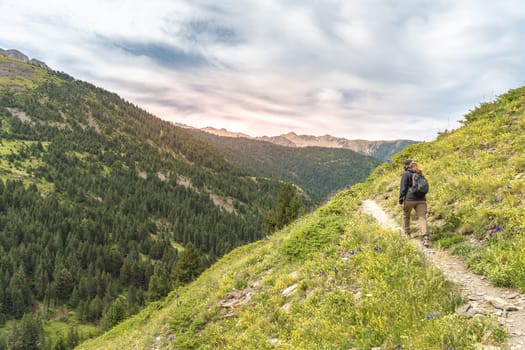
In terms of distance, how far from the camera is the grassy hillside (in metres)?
7.30

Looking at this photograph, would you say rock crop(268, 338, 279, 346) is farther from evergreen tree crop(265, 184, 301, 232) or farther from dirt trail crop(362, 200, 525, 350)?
evergreen tree crop(265, 184, 301, 232)

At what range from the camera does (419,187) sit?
10.4 meters

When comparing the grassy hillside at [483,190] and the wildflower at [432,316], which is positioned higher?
the grassy hillside at [483,190]

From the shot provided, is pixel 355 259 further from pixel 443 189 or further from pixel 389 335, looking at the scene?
pixel 443 189

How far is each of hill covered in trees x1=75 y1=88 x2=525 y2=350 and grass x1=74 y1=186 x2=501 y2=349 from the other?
3cm

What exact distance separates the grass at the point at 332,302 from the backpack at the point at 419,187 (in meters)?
1.97

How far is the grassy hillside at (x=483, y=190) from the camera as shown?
7.30 m

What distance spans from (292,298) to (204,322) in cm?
390

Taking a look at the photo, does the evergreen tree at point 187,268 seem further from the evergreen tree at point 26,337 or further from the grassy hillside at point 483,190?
the evergreen tree at point 26,337

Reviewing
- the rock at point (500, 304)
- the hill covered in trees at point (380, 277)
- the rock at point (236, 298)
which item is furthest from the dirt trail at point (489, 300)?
the rock at point (236, 298)

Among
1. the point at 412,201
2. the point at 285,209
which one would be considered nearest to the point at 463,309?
the point at 412,201

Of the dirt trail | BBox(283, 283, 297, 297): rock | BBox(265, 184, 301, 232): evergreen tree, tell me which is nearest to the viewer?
the dirt trail

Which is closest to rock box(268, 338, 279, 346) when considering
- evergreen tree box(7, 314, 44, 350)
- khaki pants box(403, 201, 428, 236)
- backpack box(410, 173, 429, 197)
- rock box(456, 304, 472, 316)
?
rock box(456, 304, 472, 316)

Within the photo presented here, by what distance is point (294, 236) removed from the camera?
13484 mm
